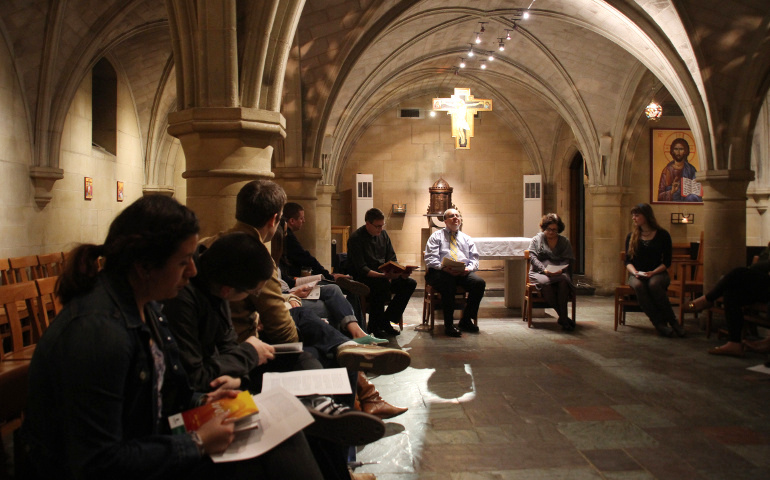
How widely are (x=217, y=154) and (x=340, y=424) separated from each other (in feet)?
6.86

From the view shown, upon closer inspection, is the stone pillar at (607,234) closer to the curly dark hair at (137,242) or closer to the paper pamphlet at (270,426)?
the paper pamphlet at (270,426)

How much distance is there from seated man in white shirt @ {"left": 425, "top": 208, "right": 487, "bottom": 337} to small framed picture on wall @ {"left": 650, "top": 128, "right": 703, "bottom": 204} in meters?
7.42

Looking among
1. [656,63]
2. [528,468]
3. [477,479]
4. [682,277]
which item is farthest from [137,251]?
[656,63]

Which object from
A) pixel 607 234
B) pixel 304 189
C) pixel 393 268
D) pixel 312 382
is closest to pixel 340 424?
pixel 312 382

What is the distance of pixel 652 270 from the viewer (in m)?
6.41

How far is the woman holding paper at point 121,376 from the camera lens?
4.09ft

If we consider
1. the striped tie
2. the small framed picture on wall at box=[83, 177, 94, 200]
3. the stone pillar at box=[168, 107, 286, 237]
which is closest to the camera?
the stone pillar at box=[168, 107, 286, 237]

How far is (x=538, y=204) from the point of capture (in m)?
14.9

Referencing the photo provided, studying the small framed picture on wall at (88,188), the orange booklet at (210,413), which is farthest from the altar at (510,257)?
the orange booklet at (210,413)

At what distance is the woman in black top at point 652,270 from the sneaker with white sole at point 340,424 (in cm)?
516

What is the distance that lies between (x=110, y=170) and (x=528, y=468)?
27.8 feet

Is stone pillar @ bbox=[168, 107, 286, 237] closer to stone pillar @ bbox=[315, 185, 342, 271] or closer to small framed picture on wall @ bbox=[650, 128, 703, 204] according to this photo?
stone pillar @ bbox=[315, 185, 342, 271]

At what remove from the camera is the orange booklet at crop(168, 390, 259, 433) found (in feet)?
4.89

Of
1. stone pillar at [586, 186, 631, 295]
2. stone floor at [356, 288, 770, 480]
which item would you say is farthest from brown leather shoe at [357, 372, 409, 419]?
stone pillar at [586, 186, 631, 295]
